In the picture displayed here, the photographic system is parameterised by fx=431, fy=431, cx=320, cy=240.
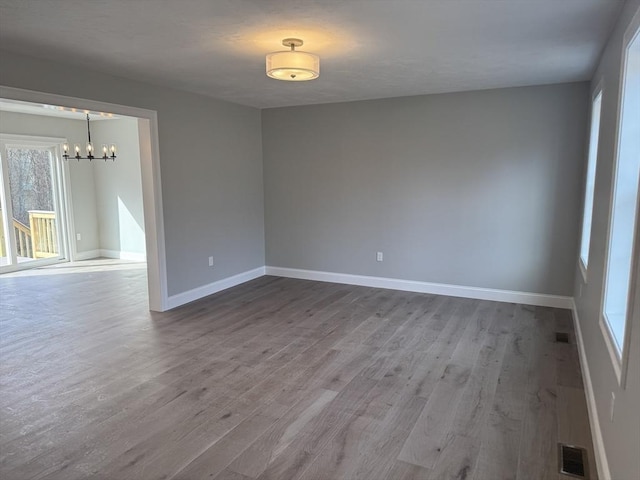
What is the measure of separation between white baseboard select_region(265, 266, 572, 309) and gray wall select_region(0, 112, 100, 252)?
3923 mm

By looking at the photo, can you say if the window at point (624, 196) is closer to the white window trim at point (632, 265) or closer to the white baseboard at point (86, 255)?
the white window trim at point (632, 265)

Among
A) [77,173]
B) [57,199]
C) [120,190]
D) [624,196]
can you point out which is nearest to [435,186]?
[624,196]

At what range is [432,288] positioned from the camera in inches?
218

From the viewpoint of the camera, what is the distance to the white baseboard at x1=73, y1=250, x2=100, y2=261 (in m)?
7.96

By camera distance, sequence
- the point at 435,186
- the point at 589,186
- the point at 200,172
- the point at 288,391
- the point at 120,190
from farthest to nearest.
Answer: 1. the point at 120,190
2. the point at 435,186
3. the point at 200,172
4. the point at 589,186
5. the point at 288,391

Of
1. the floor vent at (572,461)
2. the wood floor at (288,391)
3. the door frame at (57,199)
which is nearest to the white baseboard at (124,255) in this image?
the door frame at (57,199)

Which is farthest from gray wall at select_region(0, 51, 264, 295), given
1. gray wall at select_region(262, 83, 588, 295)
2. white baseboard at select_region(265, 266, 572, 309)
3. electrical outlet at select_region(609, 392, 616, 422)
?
electrical outlet at select_region(609, 392, 616, 422)

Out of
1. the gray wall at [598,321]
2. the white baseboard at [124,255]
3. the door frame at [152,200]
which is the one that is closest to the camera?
the gray wall at [598,321]

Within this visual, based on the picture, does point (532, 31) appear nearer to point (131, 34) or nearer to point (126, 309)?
point (131, 34)

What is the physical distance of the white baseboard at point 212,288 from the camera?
5035mm

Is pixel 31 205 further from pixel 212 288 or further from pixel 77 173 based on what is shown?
pixel 212 288

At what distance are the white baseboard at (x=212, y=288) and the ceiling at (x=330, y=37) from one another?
2392 millimetres

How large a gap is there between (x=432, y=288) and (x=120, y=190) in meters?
5.92

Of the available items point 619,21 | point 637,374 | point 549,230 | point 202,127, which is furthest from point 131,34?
point 549,230
